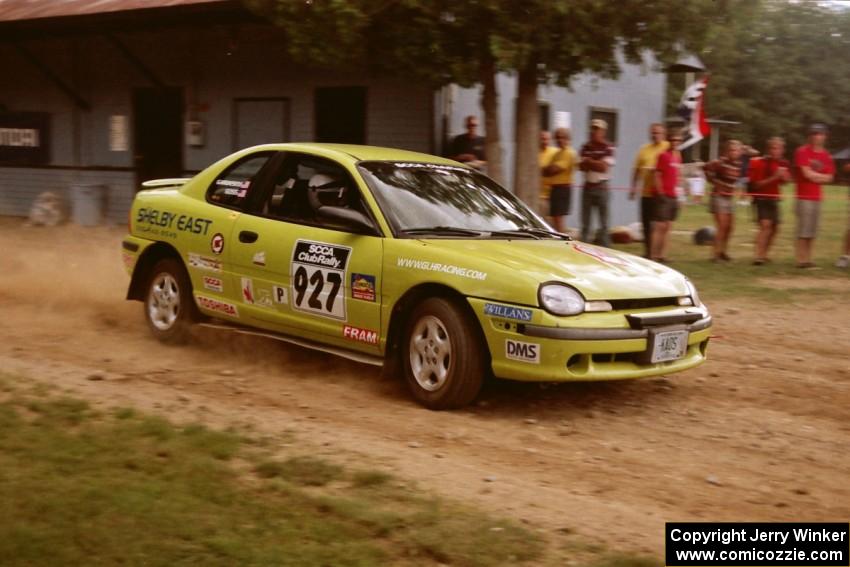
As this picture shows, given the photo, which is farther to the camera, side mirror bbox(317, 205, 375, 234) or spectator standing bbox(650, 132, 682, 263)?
spectator standing bbox(650, 132, 682, 263)

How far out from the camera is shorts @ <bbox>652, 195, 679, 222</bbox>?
45.8 feet

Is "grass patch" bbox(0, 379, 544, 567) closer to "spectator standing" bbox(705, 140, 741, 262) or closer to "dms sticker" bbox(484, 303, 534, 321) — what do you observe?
"dms sticker" bbox(484, 303, 534, 321)

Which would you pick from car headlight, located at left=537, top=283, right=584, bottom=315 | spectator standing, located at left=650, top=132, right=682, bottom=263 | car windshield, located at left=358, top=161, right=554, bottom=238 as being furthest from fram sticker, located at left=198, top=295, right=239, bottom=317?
spectator standing, located at left=650, top=132, right=682, bottom=263

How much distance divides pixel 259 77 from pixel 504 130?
13.9ft

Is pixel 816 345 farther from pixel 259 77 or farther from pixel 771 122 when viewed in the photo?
pixel 771 122

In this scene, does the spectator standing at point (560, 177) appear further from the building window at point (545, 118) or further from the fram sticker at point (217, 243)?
the fram sticker at point (217, 243)

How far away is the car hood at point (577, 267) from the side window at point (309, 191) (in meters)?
0.81

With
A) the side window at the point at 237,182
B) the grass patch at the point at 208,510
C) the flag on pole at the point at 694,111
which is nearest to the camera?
the grass patch at the point at 208,510

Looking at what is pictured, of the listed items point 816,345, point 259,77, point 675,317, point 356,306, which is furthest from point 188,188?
point 259,77

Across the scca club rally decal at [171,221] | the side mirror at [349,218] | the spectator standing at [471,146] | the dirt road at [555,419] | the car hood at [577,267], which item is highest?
the spectator standing at [471,146]

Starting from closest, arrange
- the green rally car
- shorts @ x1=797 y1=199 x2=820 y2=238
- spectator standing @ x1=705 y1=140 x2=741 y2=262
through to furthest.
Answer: the green rally car
shorts @ x1=797 y1=199 x2=820 y2=238
spectator standing @ x1=705 y1=140 x2=741 y2=262

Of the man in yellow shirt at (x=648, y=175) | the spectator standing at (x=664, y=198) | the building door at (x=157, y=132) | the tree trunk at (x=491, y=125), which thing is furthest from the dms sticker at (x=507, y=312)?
the building door at (x=157, y=132)

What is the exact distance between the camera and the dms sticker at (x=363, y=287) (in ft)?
22.2

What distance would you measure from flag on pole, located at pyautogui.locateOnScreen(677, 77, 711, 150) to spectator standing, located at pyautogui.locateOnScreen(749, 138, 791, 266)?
390 inches
